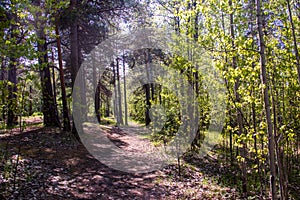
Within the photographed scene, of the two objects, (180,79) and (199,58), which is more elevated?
(199,58)

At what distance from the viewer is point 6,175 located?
581 centimetres

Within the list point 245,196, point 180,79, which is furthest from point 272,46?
point 180,79

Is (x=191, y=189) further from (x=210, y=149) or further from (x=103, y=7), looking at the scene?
(x=103, y=7)

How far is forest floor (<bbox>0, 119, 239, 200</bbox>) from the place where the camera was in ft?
18.7

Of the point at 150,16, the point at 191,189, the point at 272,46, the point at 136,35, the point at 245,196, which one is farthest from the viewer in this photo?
the point at 136,35

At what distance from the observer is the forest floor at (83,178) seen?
18.7 ft

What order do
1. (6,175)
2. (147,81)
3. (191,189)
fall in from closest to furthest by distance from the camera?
1. (6,175)
2. (191,189)
3. (147,81)

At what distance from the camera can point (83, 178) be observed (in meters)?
6.95

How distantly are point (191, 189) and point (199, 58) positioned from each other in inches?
211

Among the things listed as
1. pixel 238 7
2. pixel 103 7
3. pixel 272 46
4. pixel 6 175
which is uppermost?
pixel 103 7

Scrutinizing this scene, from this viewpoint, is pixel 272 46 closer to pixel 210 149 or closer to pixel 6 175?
pixel 6 175

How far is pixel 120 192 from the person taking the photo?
629cm

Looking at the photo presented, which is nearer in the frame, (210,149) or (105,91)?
(210,149)

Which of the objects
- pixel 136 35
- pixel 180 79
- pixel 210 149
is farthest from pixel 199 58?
pixel 136 35
